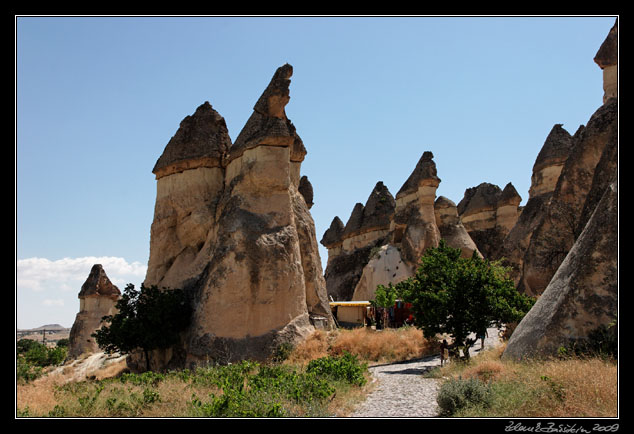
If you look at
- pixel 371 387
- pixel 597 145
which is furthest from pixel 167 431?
pixel 597 145

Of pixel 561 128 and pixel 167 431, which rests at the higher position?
pixel 561 128

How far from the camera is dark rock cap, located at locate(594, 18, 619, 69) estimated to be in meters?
13.8

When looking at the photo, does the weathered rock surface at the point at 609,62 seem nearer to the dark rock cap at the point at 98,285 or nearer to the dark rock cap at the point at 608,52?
the dark rock cap at the point at 608,52

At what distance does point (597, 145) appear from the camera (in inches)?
520

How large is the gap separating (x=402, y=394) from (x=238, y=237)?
9746 mm

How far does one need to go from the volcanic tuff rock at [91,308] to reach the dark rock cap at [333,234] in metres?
17.2

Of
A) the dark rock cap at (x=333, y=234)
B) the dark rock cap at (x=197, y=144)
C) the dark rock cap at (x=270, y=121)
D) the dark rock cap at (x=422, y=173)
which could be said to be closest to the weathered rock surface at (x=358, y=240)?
the dark rock cap at (x=333, y=234)

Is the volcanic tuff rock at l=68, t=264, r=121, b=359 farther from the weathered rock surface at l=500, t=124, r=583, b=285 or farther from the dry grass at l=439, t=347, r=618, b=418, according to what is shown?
the dry grass at l=439, t=347, r=618, b=418

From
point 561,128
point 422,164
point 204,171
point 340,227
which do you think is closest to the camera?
point 204,171

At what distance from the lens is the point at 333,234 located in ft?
144

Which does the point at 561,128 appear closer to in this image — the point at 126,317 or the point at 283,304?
the point at 283,304

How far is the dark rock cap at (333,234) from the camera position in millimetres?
43375

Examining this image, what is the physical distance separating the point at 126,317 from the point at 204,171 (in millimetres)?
6059

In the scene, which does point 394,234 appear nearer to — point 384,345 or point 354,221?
point 354,221
